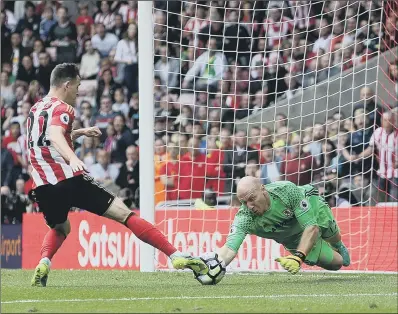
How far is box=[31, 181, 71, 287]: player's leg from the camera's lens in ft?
30.0

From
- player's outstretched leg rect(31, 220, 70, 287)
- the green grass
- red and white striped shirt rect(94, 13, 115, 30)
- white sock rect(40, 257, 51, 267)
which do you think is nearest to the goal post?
the green grass

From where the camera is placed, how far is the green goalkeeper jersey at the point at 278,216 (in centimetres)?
942

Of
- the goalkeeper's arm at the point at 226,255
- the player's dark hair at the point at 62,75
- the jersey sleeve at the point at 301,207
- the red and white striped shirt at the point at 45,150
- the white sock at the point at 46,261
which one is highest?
the player's dark hair at the point at 62,75

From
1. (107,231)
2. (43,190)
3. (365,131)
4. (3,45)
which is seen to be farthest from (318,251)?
(3,45)

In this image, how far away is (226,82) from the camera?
15414 mm

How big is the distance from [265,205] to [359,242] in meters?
3.54

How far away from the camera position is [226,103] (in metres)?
15.5

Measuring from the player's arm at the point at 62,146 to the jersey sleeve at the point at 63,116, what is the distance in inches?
2.2

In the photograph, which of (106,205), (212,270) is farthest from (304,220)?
(106,205)

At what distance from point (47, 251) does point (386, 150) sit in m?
5.62

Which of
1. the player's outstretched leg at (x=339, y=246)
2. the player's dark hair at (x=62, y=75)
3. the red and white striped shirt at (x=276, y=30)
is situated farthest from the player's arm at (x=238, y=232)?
the red and white striped shirt at (x=276, y=30)

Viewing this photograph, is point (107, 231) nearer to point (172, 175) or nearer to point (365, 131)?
point (172, 175)

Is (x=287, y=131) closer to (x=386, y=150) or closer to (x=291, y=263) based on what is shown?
(x=386, y=150)

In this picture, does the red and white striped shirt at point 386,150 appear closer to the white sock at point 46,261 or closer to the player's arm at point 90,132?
the player's arm at point 90,132
